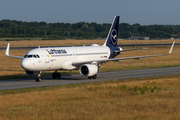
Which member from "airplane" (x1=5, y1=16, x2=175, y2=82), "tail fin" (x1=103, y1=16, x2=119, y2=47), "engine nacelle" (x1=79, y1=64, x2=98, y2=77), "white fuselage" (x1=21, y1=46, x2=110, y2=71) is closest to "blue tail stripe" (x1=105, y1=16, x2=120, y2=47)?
"tail fin" (x1=103, y1=16, x2=119, y2=47)

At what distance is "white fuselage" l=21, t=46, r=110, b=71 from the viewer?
31.9 meters

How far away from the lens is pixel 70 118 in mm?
15914

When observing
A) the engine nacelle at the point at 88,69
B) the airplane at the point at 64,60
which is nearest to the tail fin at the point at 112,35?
the airplane at the point at 64,60

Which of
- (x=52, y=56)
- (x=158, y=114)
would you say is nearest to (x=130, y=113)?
(x=158, y=114)

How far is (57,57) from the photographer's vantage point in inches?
1348

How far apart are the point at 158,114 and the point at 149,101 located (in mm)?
3968

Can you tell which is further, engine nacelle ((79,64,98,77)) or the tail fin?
the tail fin

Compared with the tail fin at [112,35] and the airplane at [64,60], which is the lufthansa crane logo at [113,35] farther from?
the airplane at [64,60]

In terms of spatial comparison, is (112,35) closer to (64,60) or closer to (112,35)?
(112,35)

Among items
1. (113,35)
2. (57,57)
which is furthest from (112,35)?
(57,57)

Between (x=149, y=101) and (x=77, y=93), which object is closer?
(x=149, y=101)

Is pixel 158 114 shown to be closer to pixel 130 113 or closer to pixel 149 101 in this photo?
pixel 130 113

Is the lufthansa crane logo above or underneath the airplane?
above

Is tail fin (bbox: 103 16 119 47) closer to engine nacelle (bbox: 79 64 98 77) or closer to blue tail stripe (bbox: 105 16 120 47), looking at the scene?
blue tail stripe (bbox: 105 16 120 47)
